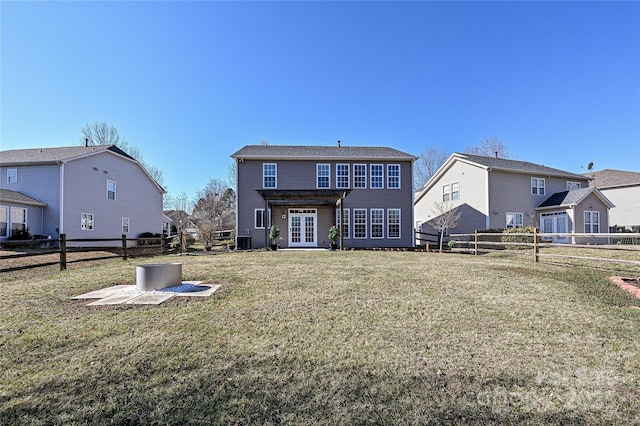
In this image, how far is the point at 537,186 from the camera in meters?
21.4

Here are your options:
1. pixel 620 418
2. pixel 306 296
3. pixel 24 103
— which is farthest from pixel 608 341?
pixel 24 103

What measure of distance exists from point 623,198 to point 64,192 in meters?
42.7

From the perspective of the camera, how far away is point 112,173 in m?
21.2

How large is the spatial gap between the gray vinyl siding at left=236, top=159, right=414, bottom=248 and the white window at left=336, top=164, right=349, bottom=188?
0.21 metres

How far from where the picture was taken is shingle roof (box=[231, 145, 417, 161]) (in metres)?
18.4

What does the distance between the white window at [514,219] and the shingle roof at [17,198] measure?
29590 millimetres

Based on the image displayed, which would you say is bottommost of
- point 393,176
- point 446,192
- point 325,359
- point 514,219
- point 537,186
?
point 325,359

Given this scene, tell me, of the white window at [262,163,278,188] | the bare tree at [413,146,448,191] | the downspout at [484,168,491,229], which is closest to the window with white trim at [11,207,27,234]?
the white window at [262,163,278,188]

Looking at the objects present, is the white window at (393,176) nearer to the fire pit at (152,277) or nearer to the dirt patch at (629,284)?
the dirt patch at (629,284)

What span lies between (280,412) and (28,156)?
2529 cm

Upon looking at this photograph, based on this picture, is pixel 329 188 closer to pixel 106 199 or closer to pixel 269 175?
pixel 269 175

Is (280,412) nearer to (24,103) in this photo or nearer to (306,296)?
(306,296)

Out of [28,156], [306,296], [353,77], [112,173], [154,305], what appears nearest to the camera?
[154,305]

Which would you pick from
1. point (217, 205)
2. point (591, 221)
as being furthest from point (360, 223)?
point (217, 205)
